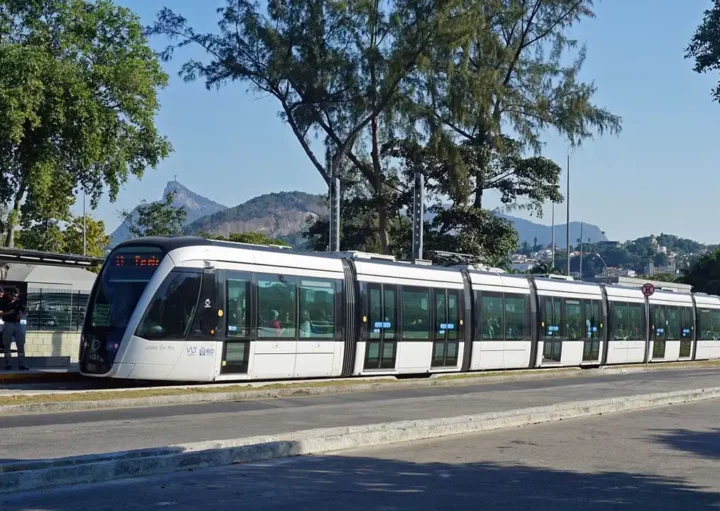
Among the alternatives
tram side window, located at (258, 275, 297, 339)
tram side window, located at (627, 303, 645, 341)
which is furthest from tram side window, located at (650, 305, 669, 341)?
tram side window, located at (258, 275, 297, 339)

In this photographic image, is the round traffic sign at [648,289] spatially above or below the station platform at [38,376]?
above

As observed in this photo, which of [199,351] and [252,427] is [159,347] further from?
[252,427]

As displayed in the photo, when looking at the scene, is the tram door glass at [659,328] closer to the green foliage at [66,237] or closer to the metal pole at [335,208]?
the metal pole at [335,208]

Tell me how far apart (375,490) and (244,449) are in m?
2.03

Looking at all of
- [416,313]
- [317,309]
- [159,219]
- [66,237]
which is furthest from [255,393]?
[66,237]

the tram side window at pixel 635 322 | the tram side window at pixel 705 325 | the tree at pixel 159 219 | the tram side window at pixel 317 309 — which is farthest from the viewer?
the tree at pixel 159 219

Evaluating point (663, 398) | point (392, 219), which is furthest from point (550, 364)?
point (392, 219)

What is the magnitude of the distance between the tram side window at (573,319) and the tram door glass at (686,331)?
10586 millimetres

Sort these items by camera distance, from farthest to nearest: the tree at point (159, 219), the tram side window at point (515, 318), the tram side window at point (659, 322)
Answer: the tree at point (159, 219), the tram side window at point (659, 322), the tram side window at point (515, 318)

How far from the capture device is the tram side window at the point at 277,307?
2248cm

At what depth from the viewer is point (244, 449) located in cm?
1138

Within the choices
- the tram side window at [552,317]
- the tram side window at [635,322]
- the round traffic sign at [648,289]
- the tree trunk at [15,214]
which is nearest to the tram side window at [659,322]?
the tram side window at [635,322]

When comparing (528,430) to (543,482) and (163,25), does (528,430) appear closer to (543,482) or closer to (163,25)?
(543,482)

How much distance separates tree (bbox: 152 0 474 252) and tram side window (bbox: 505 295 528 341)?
13.2 meters
